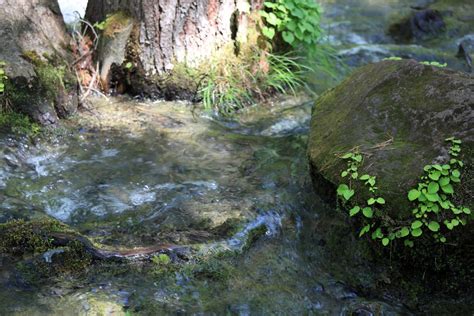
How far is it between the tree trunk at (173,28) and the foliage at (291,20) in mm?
266

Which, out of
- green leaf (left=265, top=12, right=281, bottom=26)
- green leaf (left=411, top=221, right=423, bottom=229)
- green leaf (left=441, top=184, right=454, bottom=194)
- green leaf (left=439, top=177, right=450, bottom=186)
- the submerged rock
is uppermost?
green leaf (left=265, top=12, right=281, bottom=26)

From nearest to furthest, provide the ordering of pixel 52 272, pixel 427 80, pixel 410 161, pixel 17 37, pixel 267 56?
pixel 52 272
pixel 410 161
pixel 427 80
pixel 17 37
pixel 267 56

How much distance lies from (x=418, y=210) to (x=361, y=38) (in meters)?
6.16

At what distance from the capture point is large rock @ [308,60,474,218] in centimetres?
333

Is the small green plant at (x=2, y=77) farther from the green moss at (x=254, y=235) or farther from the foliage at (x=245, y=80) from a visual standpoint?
the green moss at (x=254, y=235)

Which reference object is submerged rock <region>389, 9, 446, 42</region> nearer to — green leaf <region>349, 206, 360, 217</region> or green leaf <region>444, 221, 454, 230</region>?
green leaf <region>349, 206, 360, 217</region>

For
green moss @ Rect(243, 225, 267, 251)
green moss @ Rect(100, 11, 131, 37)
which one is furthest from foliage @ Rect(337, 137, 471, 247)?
green moss @ Rect(100, 11, 131, 37)

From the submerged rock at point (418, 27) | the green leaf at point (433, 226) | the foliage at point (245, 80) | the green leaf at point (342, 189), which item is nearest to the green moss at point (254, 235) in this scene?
the green leaf at point (342, 189)

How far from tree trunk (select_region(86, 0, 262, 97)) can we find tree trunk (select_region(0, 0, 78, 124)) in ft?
1.84

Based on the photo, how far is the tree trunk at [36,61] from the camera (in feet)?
15.3

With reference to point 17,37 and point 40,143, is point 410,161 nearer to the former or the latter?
point 40,143

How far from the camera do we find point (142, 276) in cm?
321

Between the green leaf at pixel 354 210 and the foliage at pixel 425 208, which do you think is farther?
the green leaf at pixel 354 210

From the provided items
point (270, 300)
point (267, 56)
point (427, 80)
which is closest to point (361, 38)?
point (267, 56)
